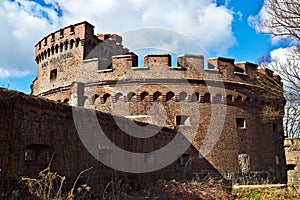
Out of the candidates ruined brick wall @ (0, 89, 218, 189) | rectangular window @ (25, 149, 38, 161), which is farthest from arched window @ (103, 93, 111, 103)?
rectangular window @ (25, 149, 38, 161)

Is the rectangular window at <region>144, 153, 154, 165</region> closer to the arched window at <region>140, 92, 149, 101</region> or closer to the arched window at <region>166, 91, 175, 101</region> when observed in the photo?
the arched window at <region>140, 92, 149, 101</region>

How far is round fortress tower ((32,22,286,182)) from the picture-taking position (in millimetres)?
17328

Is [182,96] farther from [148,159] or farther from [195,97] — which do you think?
[148,159]

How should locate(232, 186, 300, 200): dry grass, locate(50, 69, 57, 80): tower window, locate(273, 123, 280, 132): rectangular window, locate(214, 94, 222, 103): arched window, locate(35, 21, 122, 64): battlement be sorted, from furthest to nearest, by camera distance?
locate(50, 69, 57, 80): tower window → locate(273, 123, 280, 132): rectangular window → locate(35, 21, 122, 64): battlement → locate(214, 94, 222, 103): arched window → locate(232, 186, 300, 200): dry grass

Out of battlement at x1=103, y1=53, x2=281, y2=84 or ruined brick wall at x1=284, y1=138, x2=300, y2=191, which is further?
ruined brick wall at x1=284, y1=138, x2=300, y2=191

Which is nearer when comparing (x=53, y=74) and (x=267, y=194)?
(x=267, y=194)

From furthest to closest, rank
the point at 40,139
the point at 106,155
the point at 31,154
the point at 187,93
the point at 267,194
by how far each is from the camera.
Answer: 1. the point at 187,93
2. the point at 267,194
3. the point at 106,155
4. the point at 31,154
5. the point at 40,139

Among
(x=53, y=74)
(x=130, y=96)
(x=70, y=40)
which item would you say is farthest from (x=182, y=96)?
(x=53, y=74)

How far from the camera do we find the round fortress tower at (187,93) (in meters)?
17.3

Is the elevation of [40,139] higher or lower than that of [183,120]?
lower

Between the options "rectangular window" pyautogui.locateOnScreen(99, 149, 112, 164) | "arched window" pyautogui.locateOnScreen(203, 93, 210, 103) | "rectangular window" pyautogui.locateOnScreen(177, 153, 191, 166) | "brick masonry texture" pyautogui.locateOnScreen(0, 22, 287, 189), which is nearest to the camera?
"rectangular window" pyautogui.locateOnScreen(99, 149, 112, 164)

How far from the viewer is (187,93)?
1755 cm

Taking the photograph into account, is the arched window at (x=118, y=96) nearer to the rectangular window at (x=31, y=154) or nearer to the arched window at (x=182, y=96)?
the arched window at (x=182, y=96)

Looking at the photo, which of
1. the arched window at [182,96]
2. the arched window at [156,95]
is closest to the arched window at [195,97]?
the arched window at [182,96]
